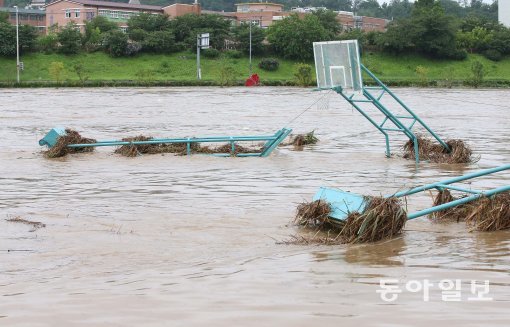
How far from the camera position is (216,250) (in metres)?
7.86

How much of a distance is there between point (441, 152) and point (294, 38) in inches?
2670

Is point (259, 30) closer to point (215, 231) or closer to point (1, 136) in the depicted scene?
point (1, 136)

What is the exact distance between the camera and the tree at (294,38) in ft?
270

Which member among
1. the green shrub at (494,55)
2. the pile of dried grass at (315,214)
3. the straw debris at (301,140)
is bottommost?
the straw debris at (301,140)

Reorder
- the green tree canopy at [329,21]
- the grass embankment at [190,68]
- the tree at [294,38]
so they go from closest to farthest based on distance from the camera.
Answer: the grass embankment at [190,68], the tree at [294,38], the green tree canopy at [329,21]

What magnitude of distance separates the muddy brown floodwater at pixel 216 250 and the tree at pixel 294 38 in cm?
6633

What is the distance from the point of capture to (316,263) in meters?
7.18

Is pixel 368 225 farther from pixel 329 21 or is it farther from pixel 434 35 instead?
pixel 329 21

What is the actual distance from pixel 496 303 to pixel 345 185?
6.53 metres

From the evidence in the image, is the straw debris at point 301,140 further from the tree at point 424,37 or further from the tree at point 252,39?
the tree at point 252,39

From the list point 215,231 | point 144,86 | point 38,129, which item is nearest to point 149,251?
point 215,231

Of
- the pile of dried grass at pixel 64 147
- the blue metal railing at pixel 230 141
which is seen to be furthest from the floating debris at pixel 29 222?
the pile of dried grass at pixel 64 147

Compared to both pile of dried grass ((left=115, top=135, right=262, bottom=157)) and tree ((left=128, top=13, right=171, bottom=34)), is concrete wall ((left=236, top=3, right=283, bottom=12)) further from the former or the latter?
pile of dried grass ((left=115, top=135, right=262, bottom=157))

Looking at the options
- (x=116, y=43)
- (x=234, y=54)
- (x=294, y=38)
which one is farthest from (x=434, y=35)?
(x=116, y=43)
